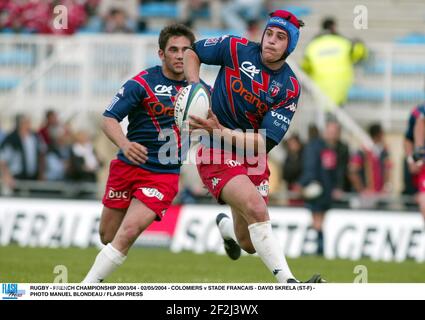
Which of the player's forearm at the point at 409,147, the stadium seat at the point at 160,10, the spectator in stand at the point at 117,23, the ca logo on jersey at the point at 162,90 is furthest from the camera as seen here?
the stadium seat at the point at 160,10

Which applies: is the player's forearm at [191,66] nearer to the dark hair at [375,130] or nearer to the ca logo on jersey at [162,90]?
the ca logo on jersey at [162,90]

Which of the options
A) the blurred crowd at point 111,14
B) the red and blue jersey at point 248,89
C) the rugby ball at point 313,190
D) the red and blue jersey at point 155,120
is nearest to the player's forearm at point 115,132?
the red and blue jersey at point 155,120

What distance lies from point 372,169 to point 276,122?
1012cm

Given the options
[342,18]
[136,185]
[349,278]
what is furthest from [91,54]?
[136,185]

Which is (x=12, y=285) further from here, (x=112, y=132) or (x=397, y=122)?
(x=397, y=122)

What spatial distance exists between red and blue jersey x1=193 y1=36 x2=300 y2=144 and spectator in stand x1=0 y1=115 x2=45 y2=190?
1062cm

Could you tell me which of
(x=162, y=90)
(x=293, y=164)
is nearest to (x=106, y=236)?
(x=162, y=90)

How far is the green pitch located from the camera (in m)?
12.6

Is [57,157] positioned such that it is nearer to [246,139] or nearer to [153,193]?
[153,193]

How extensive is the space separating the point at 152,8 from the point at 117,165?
15148 mm

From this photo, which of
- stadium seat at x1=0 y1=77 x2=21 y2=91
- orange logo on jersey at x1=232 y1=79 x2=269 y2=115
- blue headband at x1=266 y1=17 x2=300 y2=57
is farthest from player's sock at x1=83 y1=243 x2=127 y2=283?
stadium seat at x1=0 y1=77 x2=21 y2=91

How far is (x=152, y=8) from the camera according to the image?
2600 centimetres

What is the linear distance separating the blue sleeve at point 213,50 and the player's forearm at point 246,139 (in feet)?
2.46

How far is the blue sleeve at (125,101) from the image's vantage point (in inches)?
425
